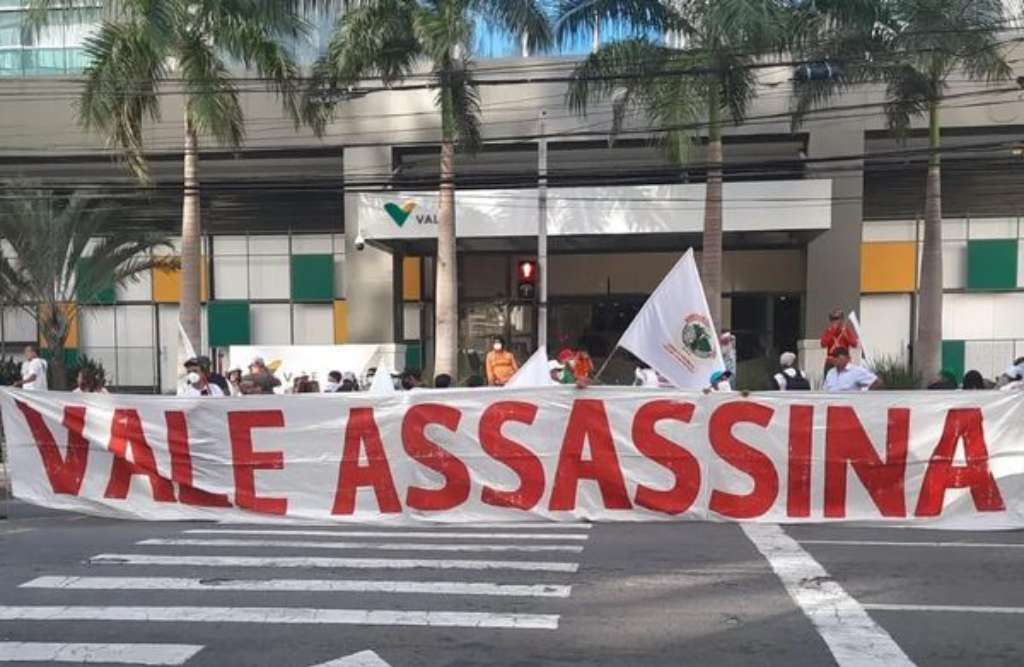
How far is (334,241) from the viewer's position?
2558 cm

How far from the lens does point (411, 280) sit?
25.8 m

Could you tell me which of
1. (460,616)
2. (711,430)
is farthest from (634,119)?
(460,616)

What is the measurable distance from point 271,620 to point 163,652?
0.69m

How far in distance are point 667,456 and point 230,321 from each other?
2033cm

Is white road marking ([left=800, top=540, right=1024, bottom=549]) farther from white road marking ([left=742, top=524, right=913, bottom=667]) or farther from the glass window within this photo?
the glass window

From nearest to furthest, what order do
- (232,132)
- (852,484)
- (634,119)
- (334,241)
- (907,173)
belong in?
(852,484), (232,132), (634,119), (907,173), (334,241)

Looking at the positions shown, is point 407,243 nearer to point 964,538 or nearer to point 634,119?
point 634,119

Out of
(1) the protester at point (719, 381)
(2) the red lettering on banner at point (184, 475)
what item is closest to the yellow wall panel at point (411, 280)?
(1) the protester at point (719, 381)

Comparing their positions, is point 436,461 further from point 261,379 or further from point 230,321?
point 230,321

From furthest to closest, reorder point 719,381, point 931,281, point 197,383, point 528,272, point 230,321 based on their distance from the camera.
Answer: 1. point 230,321
2. point 931,281
3. point 528,272
4. point 197,383
5. point 719,381

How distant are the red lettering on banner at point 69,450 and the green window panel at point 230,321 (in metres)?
17.2

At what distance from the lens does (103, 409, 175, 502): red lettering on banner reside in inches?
346

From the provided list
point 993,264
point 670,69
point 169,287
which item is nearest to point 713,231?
point 670,69

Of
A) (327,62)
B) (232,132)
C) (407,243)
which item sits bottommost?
(407,243)
